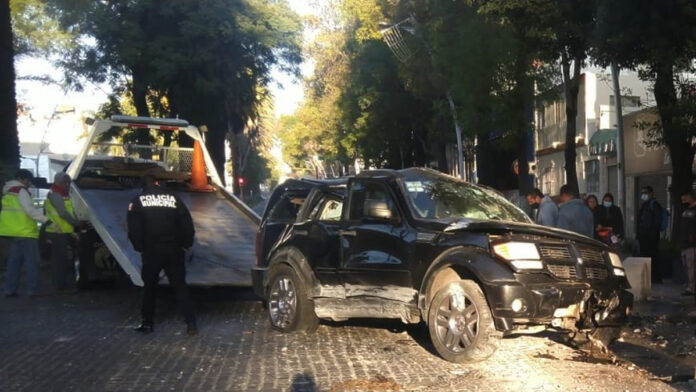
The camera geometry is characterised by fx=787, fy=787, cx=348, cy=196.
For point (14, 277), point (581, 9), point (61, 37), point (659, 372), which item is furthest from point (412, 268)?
point (61, 37)

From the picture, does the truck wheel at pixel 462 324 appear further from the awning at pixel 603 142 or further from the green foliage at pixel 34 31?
the green foliage at pixel 34 31

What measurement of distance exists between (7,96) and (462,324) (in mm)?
13820

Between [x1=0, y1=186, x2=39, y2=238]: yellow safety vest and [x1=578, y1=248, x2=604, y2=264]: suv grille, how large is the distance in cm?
837

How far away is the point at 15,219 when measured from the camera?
11828 millimetres

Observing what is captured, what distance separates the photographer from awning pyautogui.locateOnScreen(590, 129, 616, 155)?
27.2 metres

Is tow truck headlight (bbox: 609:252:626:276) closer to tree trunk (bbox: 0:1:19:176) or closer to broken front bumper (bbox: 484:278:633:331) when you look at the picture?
broken front bumper (bbox: 484:278:633:331)

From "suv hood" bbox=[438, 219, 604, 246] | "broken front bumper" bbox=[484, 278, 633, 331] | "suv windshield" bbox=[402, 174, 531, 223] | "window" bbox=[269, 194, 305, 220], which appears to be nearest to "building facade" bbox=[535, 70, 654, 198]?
"window" bbox=[269, 194, 305, 220]

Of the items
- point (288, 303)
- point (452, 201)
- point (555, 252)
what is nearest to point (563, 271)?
point (555, 252)

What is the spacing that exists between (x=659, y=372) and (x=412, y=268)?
7.62ft

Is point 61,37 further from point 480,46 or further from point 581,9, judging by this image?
point 581,9

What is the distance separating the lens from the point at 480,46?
20641 mm

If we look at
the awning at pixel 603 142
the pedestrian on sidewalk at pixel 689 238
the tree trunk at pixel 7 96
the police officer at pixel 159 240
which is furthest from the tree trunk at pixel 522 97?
the police officer at pixel 159 240

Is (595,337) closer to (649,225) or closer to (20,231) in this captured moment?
(649,225)

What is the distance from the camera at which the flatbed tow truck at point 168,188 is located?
10477mm
